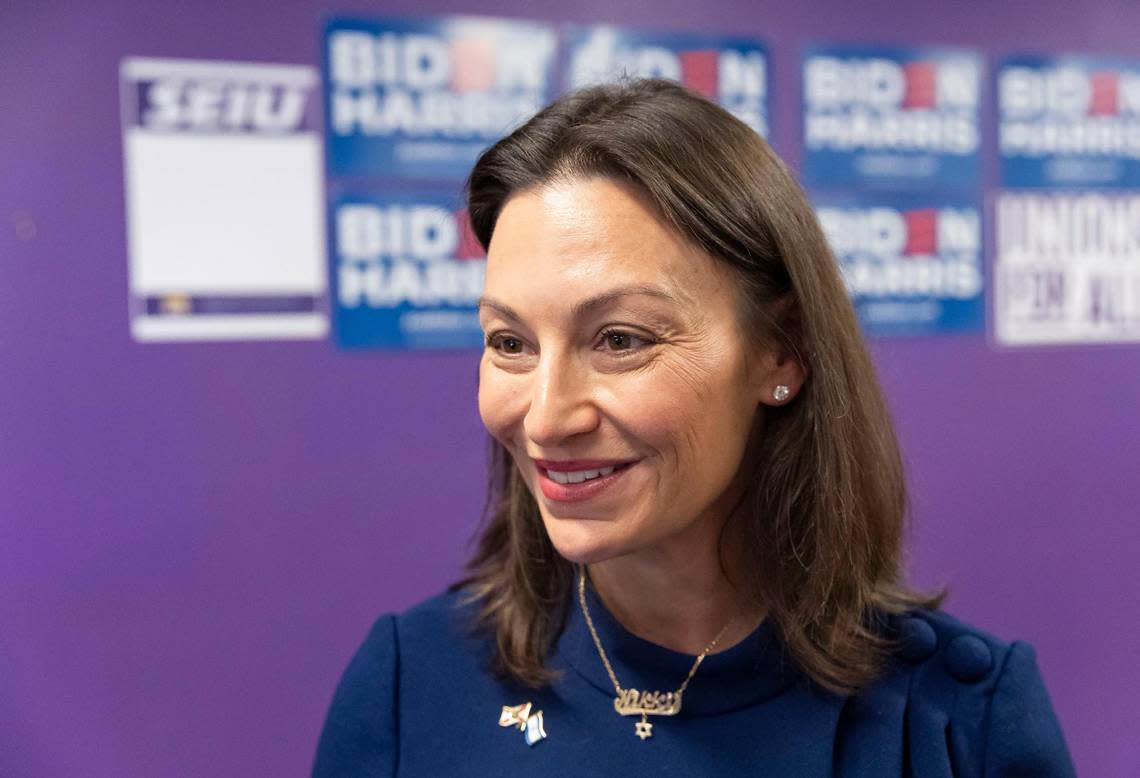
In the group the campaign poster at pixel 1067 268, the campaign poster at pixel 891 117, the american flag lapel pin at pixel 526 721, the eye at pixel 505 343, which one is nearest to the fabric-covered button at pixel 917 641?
the american flag lapel pin at pixel 526 721

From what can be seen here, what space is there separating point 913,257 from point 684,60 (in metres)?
0.85

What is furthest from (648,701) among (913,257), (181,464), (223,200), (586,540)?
(913,257)

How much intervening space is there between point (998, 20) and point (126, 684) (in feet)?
9.49

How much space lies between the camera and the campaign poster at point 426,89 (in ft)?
9.09

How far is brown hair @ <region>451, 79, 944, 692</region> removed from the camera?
121 centimetres

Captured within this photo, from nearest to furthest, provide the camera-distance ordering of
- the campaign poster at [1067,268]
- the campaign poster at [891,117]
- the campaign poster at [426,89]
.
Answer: the campaign poster at [426,89], the campaign poster at [891,117], the campaign poster at [1067,268]

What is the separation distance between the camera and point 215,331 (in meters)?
2.66

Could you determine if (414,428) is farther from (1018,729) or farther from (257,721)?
(1018,729)

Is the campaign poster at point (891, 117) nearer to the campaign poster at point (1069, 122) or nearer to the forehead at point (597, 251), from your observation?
the campaign poster at point (1069, 122)

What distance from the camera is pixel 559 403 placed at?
1.16m

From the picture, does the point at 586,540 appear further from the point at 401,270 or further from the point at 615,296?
the point at 401,270

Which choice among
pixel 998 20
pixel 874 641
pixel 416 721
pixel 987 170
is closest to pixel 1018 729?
pixel 874 641

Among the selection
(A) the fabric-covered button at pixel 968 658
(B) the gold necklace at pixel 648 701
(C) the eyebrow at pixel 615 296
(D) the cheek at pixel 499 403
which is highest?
(C) the eyebrow at pixel 615 296

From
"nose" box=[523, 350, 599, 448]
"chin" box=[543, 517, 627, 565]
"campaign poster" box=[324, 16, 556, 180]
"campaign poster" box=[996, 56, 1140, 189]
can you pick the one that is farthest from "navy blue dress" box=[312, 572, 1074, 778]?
"campaign poster" box=[996, 56, 1140, 189]
